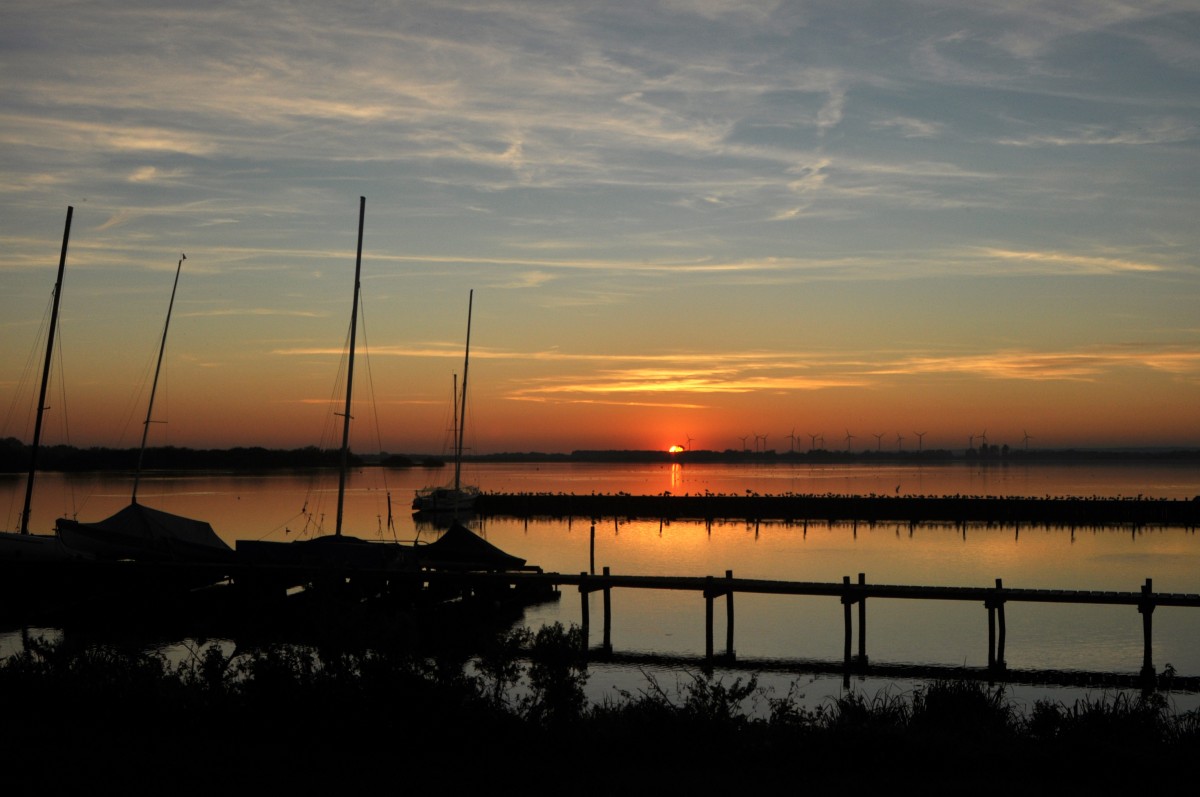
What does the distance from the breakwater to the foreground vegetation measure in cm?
7901

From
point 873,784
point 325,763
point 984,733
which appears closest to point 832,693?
point 984,733

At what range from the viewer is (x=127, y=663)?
54.6 feet

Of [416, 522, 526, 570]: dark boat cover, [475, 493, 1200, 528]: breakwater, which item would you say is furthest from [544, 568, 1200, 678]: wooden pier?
[475, 493, 1200, 528]: breakwater

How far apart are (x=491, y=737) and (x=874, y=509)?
8424cm

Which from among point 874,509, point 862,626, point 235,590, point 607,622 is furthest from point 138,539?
point 874,509

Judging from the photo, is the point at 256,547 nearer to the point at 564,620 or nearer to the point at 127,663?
the point at 564,620

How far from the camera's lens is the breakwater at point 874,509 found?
88.3 metres

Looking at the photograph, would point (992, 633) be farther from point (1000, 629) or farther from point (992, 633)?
point (1000, 629)

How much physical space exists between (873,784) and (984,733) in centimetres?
256

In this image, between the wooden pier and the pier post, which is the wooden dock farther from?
the pier post

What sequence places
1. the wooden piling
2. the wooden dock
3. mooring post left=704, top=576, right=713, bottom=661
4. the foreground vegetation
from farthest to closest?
the wooden dock < mooring post left=704, top=576, right=713, bottom=661 < the wooden piling < the foreground vegetation

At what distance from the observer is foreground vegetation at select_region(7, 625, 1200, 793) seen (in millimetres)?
12227

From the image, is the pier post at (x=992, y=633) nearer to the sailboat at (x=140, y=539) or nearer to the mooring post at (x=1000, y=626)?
the mooring post at (x=1000, y=626)

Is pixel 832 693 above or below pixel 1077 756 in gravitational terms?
below
